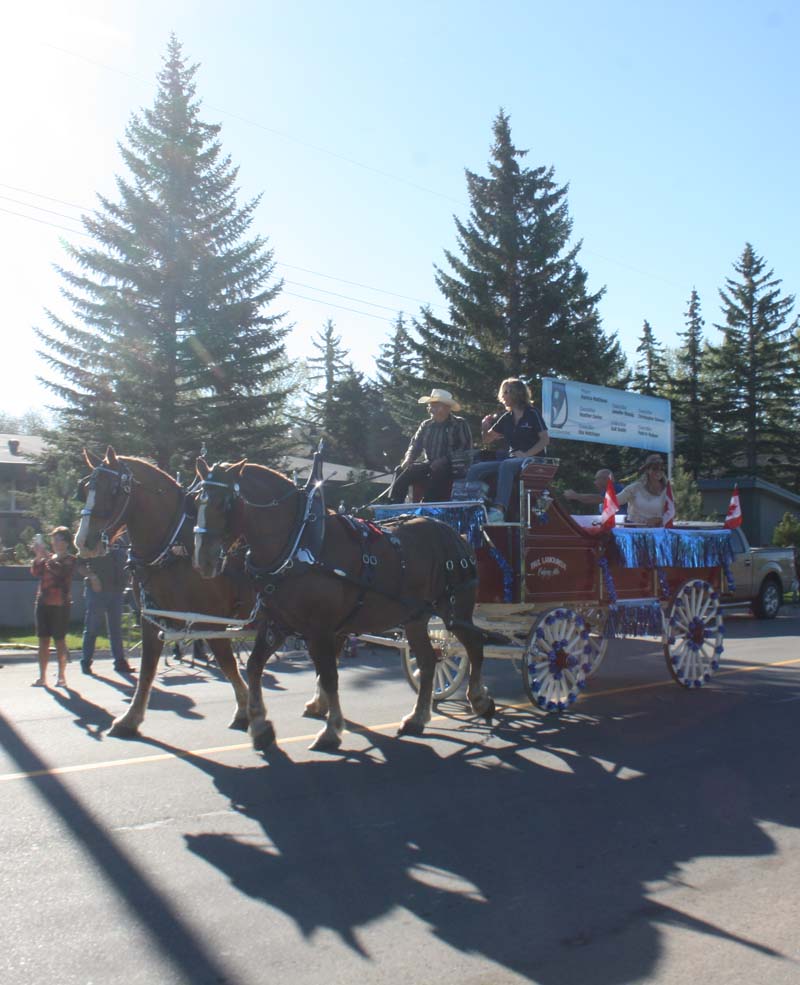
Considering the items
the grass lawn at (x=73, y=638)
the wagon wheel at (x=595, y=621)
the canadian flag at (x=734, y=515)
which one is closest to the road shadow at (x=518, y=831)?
the wagon wheel at (x=595, y=621)

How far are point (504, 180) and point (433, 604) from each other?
28307 millimetres

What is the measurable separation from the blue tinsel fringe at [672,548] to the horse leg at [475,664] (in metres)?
2.15

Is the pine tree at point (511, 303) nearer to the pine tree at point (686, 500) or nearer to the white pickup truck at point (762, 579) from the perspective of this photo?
the pine tree at point (686, 500)

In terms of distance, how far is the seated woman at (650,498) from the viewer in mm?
10469

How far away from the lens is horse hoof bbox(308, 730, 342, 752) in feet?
23.3

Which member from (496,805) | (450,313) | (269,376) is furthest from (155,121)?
(496,805)

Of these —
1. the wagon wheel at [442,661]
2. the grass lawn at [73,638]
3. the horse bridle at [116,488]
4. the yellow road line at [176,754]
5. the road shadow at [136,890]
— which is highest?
the horse bridle at [116,488]

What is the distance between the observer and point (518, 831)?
209 inches

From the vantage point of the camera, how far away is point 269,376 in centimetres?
2673

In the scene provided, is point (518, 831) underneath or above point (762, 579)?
underneath

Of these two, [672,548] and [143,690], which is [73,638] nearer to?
[143,690]

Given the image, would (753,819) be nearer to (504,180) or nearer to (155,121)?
(155,121)

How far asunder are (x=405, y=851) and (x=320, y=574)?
2510mm

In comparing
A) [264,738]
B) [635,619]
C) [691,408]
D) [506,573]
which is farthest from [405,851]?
[691,408]
